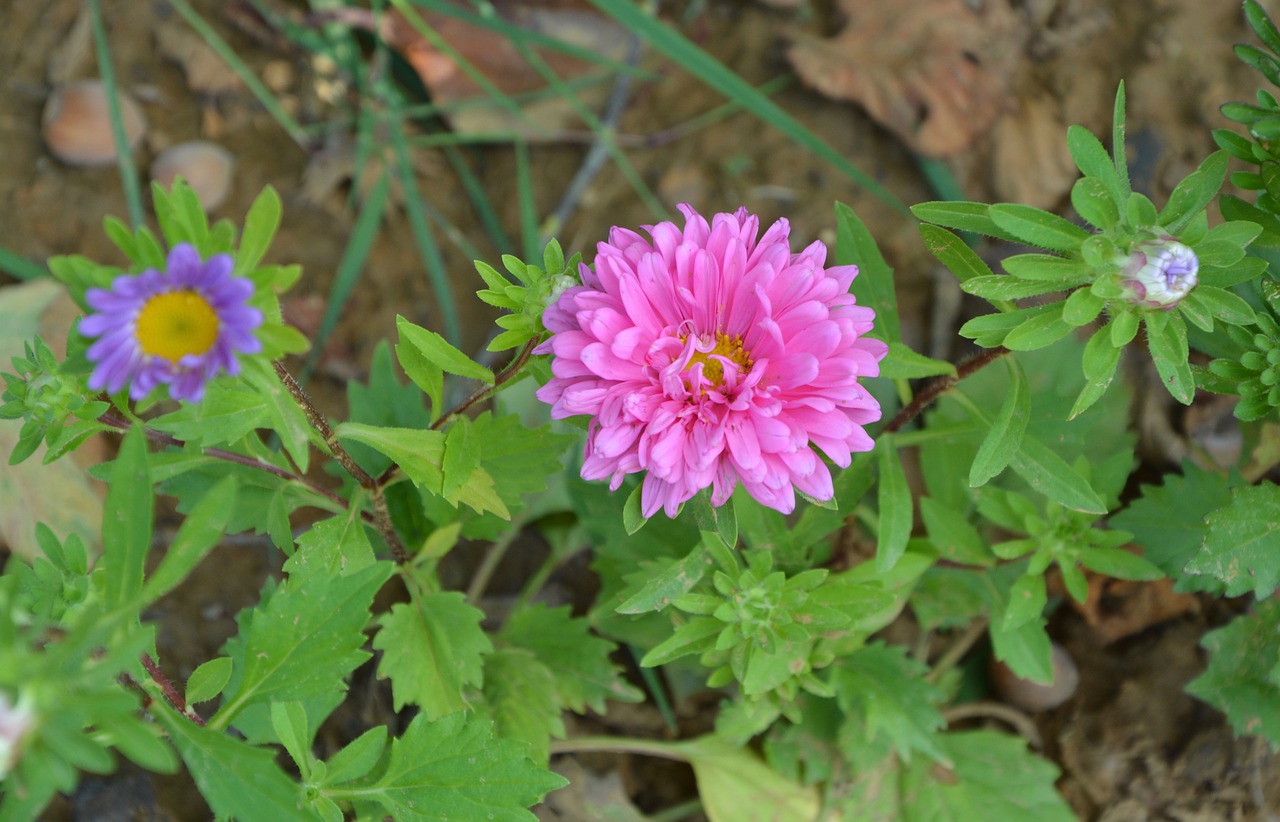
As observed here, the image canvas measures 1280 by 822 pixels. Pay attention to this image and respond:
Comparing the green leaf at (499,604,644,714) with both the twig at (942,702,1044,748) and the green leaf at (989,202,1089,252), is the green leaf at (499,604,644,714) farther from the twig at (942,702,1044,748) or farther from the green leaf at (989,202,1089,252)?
the green leaf at (989,202,1089,252)

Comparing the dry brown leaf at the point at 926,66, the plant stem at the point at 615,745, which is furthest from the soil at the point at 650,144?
the plant stem at the point at 615,745

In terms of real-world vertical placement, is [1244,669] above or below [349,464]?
below

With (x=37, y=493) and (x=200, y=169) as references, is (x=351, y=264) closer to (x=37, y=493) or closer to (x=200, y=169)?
(x=200, y=169)

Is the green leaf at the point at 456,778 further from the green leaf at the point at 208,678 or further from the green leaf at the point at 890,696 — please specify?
the green leaf at the point at 890,696

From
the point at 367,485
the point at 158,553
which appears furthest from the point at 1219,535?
the point at 158,553

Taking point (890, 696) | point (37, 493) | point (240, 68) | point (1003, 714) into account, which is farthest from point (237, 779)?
point (240, 68)

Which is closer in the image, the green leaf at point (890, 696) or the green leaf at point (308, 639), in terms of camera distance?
the green leaf at point (308, 639)
